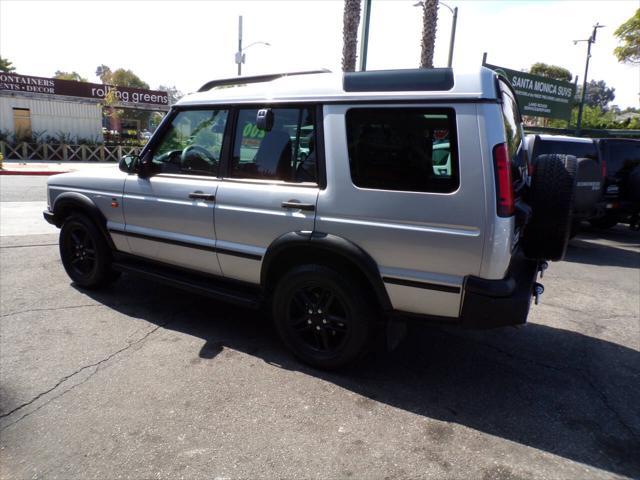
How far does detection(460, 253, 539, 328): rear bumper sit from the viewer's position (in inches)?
107

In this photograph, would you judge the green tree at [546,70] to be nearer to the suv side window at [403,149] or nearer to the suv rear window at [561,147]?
the suv rear window at [561,147]

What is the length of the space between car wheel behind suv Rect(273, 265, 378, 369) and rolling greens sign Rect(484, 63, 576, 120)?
1639cm

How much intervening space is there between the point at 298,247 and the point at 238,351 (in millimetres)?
1084

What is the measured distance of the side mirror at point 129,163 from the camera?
4.20 m

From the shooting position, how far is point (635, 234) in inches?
398

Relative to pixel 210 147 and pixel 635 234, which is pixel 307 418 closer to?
pixel 210 147

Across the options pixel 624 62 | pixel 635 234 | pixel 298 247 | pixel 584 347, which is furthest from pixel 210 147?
pixel 624 62

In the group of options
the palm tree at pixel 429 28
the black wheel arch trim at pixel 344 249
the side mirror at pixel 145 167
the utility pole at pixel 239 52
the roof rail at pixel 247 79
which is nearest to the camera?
the black wheel arch trim at pixel 344 249

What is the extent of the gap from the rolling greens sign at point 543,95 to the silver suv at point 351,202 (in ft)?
52.0

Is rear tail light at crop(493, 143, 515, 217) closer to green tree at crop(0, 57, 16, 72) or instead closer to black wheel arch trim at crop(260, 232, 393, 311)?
black wheel arch trim at crop(260, 232, 393, 311)

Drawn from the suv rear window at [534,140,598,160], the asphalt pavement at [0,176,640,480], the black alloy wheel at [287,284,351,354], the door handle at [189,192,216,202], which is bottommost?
the asphalt pavement at [0,176,640,480]

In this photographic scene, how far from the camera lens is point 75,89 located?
26.0 meters

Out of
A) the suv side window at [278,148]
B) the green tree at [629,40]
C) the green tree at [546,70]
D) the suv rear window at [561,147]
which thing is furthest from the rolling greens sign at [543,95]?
the green tree at [546,70]

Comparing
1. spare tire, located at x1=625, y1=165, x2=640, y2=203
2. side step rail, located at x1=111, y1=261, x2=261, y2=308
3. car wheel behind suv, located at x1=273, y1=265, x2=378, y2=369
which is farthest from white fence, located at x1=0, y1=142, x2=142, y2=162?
car wheel behind suv, located at x1=273, y1=265, x2=378, y2=369
